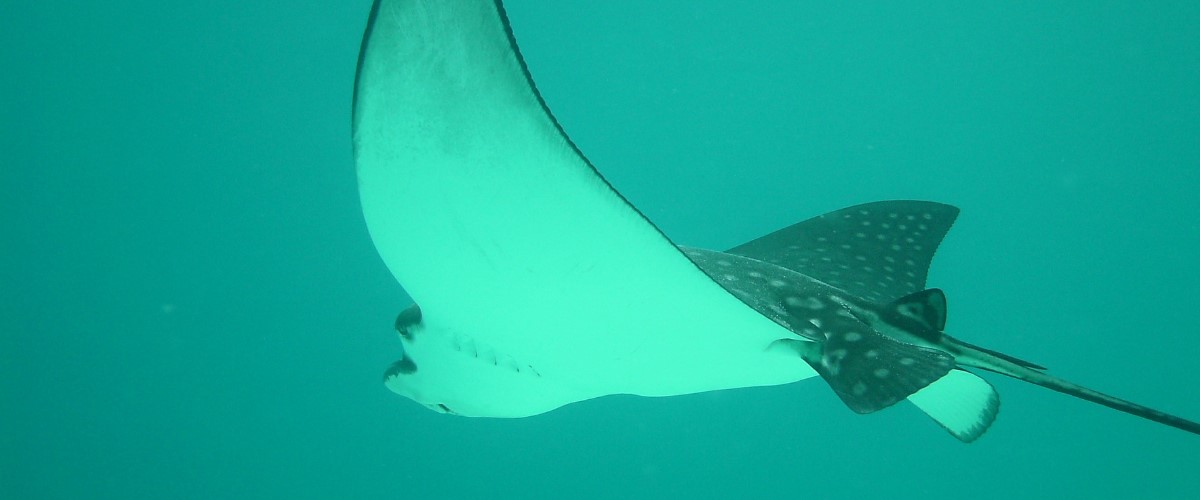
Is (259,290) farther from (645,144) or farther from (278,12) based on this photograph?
(645,144)

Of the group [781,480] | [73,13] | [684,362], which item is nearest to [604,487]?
[781,480]

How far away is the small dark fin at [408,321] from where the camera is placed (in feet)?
7.14

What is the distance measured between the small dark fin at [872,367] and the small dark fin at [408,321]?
1298 mm

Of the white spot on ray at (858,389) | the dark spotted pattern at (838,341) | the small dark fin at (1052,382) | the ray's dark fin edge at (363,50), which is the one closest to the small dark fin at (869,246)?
the dark spotted pattern at (838,341)

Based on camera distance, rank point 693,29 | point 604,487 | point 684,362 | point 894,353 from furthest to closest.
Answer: point 693,29
point 604,487
point 684,362
point 894,353

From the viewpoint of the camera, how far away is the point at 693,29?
36.4ft

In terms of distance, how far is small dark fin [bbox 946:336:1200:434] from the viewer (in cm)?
146

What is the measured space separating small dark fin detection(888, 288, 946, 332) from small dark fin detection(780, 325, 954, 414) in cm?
18

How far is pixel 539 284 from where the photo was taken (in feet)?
5.78

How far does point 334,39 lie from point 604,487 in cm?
760

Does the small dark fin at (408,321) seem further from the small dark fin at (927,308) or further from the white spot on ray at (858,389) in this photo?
the small dark fin at (927,308)

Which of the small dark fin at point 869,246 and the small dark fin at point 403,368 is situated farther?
the small dark fin at point 869,246

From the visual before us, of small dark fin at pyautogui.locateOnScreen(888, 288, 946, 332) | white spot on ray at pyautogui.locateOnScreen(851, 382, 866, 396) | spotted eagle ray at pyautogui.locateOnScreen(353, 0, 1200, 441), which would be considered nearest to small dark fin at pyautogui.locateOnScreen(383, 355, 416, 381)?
spotted eagle ray at pyautogui.locateOnScreen(353, 0, 1200, 441)

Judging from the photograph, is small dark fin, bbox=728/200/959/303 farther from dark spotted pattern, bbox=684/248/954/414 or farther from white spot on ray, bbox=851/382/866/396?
white spot on ray, bbox=851/382/866/396
